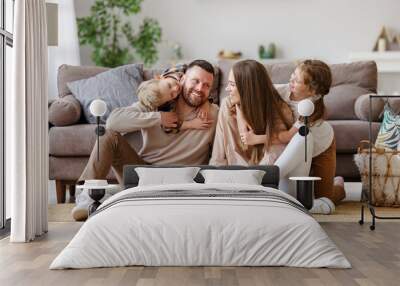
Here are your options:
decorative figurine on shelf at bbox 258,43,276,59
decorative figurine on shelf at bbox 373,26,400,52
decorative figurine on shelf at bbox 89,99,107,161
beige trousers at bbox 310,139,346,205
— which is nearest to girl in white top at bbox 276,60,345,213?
beige trousers at bbox 310,139,346,205

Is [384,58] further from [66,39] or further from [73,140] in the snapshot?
[73,140]

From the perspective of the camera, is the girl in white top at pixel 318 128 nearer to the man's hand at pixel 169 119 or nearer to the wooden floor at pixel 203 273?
the man's hand at pixel 169 119

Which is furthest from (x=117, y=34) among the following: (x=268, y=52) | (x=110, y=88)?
(x=110, y=88)

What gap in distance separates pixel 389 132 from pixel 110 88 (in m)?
2.35

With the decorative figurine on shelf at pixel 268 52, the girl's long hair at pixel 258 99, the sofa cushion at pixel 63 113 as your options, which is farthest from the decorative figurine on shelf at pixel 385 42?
the sofa cushion at pixel 63 113

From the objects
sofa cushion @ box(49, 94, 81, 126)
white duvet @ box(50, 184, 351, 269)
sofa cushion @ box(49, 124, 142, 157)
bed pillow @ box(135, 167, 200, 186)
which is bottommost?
white duvet @ box(50, 184, 351, 269)

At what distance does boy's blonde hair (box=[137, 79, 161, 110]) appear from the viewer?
18.9ft

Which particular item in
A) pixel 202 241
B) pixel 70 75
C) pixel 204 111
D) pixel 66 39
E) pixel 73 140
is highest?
pixel 66 39

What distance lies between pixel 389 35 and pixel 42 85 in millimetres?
5976

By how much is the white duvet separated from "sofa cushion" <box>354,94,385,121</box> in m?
2.70

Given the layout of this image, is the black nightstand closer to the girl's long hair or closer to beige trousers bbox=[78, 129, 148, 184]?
the girl's long hair

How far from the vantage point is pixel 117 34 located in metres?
9.14

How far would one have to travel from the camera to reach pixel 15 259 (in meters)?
3.42

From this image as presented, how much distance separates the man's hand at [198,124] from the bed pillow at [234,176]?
93 centimetres
